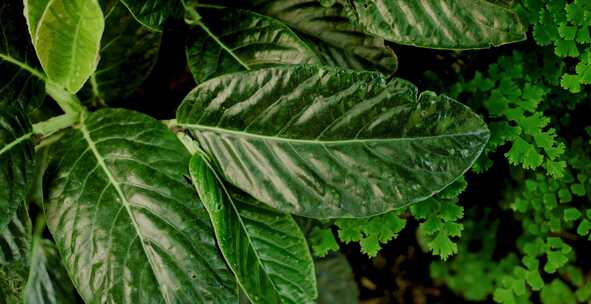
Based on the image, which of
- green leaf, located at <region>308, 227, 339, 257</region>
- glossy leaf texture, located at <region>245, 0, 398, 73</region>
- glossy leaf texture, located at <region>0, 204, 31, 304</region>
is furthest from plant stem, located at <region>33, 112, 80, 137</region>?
green leaf, located at <region>308, 227, 339, 257</region>

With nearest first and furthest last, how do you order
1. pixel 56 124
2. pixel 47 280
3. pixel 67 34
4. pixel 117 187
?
pixel 67 34, pixel 117 187, pixel 56 124, pixel 47 280

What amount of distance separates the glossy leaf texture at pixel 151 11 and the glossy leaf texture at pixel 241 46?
10 cm

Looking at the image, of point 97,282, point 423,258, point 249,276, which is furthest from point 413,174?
point 423,258

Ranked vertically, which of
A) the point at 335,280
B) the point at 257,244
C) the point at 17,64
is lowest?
the point at 335,280

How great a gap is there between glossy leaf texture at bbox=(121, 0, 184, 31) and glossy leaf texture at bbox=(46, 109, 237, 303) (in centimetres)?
16

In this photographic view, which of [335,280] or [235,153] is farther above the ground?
[235,153]

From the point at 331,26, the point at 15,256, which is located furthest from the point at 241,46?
the point at 15,256

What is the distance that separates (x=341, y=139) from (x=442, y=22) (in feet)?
0.80

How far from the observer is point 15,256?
3.25ft

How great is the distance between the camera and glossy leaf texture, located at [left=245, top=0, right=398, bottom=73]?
1080 millimetres

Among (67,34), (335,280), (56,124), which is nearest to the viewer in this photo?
(67,34)

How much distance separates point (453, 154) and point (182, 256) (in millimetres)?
423

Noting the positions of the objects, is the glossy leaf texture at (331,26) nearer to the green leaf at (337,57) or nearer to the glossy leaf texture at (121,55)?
the green leaf at (337,57)

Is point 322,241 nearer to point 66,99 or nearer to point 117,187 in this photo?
point 117,187
